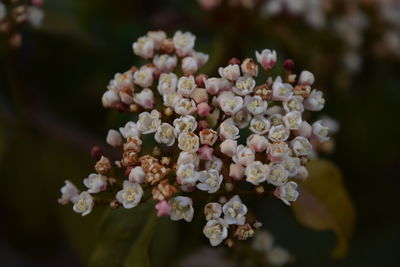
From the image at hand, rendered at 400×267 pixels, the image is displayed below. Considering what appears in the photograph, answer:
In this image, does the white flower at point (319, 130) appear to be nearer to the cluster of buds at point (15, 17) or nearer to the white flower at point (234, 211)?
the white flower at point (234, 211)

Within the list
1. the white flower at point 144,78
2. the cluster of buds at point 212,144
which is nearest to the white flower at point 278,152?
the cluster of buds at point 212,144

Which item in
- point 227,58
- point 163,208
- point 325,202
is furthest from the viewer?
point 227,58

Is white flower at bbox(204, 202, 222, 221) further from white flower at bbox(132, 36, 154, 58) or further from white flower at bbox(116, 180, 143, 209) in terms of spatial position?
white flower at bbox(132, 36, 154, 58)

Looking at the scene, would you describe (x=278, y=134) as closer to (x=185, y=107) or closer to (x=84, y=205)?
(x=185, y=107)

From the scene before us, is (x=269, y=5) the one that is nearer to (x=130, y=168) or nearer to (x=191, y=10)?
(x=191, y=10)

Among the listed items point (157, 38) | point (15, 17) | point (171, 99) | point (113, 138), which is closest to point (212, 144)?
point (171, 99)

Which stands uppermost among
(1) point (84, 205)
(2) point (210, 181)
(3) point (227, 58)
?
(3) point (227, 58)
